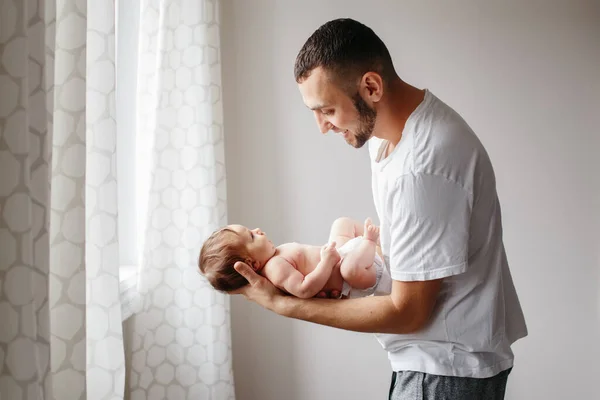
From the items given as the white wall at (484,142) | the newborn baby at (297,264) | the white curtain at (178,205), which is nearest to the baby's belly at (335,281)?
the newborn baby at (297,264)

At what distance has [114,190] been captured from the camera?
1795 millimetres

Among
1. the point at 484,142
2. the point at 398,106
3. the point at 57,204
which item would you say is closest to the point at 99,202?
the point at 57,204

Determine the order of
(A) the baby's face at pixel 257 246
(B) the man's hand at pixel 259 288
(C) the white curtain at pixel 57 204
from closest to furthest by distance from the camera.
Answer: (C) the white curtain at pixel 57 204 < (B) the man's hand at pixel 259 288 < (A) the baby's face at pixel 257 246

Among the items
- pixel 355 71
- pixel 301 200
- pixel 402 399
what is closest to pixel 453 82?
pixel 301 200

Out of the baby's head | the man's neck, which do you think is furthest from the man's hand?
the man's neck

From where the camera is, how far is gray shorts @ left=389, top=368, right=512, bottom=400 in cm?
154

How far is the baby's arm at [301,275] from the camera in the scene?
5.74ft

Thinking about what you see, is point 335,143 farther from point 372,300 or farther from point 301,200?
point 372,300

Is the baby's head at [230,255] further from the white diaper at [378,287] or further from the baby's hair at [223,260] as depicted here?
the white diaper at [378,287]

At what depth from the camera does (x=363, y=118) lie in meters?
1.55

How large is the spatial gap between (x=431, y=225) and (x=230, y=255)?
685 millimetres

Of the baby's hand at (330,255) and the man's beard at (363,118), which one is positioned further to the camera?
the baby's hand at (330,255)

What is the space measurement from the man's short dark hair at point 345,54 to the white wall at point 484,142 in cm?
148

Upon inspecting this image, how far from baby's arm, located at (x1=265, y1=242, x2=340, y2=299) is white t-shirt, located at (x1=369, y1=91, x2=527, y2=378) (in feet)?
0.73
